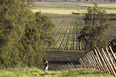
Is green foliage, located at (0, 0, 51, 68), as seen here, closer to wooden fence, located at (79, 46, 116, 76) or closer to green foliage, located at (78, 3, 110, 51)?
green foliage, located at (78, 3, 110, 51)

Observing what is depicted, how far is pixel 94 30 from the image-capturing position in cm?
6475

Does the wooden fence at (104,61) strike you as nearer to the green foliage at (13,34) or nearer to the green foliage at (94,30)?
the green foliage at (13,34)

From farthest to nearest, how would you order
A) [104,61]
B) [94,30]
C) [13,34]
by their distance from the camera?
[94,30]
[13,34]
[104,61]

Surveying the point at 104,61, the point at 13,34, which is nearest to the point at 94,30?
the point at 13,34

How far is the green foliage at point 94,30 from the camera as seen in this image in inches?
2482

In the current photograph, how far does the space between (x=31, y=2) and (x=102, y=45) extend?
2614cm

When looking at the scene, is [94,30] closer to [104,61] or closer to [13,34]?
[13,34]

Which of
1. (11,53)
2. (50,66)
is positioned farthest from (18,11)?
(50,66)

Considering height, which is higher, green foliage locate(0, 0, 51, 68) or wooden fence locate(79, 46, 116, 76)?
wooden fence locate(79, 46, 116, 76)

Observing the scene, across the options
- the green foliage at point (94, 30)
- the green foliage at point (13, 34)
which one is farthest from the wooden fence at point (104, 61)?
the green foliage at point (94, 30)

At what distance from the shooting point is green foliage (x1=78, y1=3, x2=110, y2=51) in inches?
2482

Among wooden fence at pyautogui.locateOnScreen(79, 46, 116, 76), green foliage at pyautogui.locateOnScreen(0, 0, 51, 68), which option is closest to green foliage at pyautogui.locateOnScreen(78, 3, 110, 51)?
green foliage at pyautogui.locateOnScreen(0, 0, 51, 68)

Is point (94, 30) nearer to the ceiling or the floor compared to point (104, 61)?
nearer to the floor

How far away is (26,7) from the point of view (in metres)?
48.2
